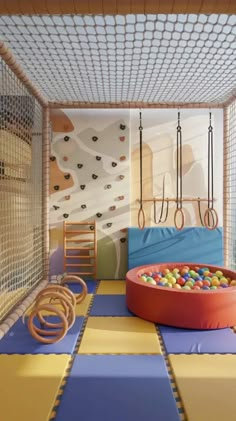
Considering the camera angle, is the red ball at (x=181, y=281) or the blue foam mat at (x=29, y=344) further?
the red ball at (x=181, y=281)

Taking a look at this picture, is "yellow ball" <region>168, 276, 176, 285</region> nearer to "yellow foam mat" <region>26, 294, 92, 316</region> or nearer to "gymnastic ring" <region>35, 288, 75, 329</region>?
"yellow foam mat" <region>26, 294, 92, 316</region>

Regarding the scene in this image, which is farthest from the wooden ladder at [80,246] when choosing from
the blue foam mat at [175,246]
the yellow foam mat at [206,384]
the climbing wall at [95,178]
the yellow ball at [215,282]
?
the yellow foam mat at [206,384]

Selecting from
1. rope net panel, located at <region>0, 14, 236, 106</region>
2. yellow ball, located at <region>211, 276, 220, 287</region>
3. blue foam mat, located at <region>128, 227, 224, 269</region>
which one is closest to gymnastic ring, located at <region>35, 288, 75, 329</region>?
yellow ball, located at <region>211, 276, 220, 287</region>

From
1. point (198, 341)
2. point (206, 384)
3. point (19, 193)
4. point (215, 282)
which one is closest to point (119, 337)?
point (198, 341)

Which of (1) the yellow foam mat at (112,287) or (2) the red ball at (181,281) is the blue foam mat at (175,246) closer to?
(1) the yellow foam mat at (112,287)

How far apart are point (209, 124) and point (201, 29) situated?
2404mm

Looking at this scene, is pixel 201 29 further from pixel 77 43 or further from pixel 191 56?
pixel 77 43

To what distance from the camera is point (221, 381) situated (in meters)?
2.22

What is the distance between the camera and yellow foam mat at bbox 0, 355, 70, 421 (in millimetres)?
1872

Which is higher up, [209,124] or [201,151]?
[209,124]

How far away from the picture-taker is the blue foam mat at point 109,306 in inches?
142

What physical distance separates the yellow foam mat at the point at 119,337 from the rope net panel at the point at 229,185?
2.31 m

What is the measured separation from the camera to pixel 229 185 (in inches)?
199

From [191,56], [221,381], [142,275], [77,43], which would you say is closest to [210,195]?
[142,275]
